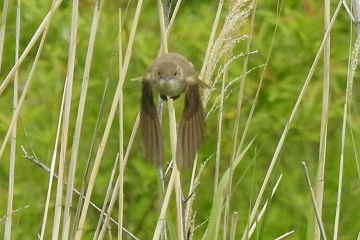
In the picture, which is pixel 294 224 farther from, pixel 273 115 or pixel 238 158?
pixel 238 158

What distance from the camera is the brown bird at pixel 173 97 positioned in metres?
1.45

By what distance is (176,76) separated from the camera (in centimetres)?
147

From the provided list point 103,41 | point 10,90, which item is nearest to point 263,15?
point 103,41

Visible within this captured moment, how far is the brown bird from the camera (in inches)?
57.0

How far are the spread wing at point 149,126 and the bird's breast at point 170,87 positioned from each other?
57 mm

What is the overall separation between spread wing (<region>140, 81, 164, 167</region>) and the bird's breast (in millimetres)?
57

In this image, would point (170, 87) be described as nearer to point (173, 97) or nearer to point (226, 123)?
point (173, 97)

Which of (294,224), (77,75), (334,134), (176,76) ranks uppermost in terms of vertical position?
(176,76)

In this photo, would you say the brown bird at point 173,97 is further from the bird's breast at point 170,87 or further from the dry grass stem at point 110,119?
the dry grass stem at point 110,119

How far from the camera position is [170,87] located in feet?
4.78

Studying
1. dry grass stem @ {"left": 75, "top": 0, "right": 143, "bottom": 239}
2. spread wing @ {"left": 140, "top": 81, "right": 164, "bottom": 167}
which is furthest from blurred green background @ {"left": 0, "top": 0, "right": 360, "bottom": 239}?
spread wing @ {"left": 140, "top": 81, "right": 164, "bottom": 167}

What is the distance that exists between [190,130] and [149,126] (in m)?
0.07

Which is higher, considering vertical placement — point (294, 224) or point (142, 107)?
point (142, 107)

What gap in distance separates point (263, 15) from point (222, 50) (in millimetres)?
1500
